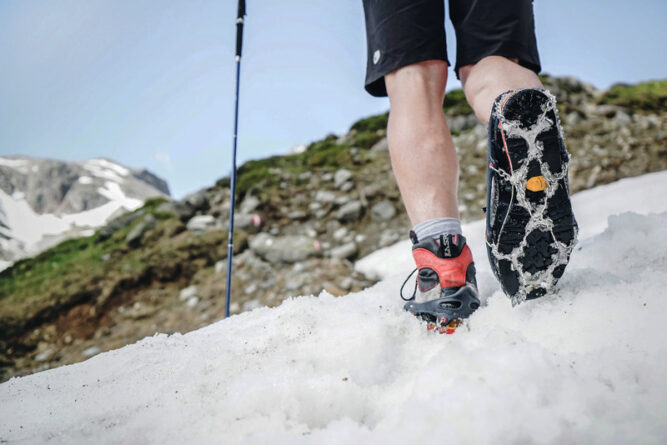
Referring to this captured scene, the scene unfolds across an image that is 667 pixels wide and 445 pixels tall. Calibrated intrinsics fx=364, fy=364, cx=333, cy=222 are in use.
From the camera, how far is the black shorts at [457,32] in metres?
1.31

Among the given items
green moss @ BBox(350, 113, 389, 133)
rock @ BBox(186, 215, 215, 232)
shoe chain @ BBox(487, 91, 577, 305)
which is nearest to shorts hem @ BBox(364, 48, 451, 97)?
shoe chain @ BBox(487, 91, 577, 305)

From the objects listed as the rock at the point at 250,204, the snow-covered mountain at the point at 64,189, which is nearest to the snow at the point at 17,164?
the snow-covered mountain at the point at 64,189

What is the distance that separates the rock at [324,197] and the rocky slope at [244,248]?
0.8 inches

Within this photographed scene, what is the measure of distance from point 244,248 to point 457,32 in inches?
148

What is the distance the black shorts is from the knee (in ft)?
0.08

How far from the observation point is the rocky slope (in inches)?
153

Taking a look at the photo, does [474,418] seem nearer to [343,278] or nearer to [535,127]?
[535,127]

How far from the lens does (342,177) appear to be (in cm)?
606

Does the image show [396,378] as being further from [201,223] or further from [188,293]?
[201,223]

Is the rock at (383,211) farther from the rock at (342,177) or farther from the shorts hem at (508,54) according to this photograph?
the shorts hem at (508,54)

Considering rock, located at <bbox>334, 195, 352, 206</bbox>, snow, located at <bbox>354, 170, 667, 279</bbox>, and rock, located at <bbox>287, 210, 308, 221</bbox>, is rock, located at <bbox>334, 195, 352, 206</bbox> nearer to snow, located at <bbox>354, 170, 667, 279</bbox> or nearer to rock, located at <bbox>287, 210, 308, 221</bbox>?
rock, located at <bbox>287, 210, 308, 221</bbox>

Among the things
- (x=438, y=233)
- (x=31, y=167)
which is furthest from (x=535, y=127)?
(x=31, y=167)

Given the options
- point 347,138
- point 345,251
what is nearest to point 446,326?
point 345,251

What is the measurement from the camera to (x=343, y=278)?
370cm
